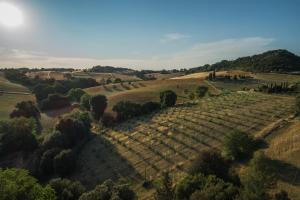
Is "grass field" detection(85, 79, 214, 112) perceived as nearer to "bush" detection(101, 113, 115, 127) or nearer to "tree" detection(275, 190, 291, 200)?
"bush" detection(101, 113, 115, 127)

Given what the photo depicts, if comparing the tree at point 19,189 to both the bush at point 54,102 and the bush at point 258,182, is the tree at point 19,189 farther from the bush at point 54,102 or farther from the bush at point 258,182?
the bush at point 54,102

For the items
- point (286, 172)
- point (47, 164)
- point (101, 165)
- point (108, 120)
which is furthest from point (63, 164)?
point (286, 172)

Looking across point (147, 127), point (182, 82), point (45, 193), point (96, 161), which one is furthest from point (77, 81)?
point (45, 193)

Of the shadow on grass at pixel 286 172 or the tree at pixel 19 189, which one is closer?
the tree at pixel 19 189

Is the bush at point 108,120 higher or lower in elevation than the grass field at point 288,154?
lower

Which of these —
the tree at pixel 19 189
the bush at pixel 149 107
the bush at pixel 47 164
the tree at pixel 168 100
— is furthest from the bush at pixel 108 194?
the tree at pixel 168 100
